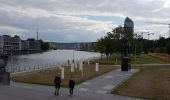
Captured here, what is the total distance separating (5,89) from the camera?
30.8 meters

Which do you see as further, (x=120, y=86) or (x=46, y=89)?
(x=120, y=86)

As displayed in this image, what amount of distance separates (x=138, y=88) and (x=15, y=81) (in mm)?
13331

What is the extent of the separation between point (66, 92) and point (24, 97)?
15.7 feet

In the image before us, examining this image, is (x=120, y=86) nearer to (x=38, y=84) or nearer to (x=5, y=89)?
(x=38, y=84)

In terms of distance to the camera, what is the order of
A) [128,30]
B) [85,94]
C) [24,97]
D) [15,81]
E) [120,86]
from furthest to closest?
[128,30], [15,81], [120,86], [85,94], [24,97]

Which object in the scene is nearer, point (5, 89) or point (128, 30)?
point (5, 89)

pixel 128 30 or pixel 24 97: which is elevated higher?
pixel 128 30

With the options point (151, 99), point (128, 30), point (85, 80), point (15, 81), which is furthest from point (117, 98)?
point (128, 30)

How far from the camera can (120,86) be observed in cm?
3581

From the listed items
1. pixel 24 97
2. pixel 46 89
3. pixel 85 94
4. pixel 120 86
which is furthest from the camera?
pixel 120 86

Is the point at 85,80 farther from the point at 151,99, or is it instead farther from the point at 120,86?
the point at 151,99

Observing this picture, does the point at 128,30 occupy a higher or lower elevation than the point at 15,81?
higher

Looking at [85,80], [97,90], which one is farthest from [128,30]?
[97,90]

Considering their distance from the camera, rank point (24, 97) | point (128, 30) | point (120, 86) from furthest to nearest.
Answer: point (128, 30), point (120, 86), point (24, 97)
